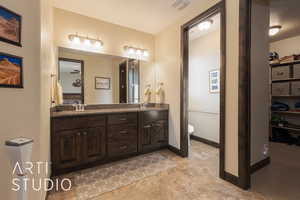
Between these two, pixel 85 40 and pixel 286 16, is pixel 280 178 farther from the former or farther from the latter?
pixel 85 40

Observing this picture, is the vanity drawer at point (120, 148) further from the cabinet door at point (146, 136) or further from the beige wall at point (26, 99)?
the beige wall at point (26, 99)

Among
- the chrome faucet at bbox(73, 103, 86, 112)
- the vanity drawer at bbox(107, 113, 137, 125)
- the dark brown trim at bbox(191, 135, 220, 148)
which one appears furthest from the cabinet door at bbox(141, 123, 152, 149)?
the dark brown trim at bbox(191, 135, 220, 148)

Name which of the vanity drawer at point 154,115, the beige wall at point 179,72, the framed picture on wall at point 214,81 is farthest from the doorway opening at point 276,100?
the vanity drawer at point 154,115

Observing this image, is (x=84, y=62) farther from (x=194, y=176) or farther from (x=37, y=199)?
(x=194, y=176)

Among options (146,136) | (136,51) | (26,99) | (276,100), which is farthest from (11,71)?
(276,100)

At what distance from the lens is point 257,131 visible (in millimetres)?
2109

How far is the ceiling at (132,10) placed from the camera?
215cm

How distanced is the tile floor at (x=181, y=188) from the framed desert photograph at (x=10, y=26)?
5.42 ft

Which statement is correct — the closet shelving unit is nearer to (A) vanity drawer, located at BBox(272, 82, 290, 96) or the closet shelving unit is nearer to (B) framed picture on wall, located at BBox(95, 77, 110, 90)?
(A) vanity drawer, located at BBox(272, 82, 290, 96)

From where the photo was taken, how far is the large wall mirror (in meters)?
2.43

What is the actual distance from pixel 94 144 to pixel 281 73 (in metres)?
4.74

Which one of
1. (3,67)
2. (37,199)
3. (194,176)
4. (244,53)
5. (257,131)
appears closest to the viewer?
(3,67)

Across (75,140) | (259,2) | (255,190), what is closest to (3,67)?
(75,140)

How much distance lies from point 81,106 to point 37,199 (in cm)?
155
